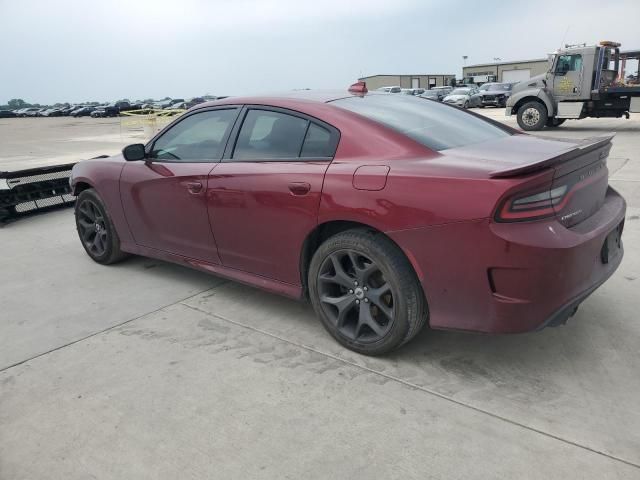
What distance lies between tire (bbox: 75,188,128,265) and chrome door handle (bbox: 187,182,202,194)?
1.29 meters

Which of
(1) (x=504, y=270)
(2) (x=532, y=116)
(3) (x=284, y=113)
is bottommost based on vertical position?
(2) (x=532, y=116)

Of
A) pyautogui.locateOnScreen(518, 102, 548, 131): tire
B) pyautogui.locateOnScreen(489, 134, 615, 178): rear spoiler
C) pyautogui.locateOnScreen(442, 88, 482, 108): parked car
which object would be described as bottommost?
pyautogui.locateOnScreen(442, 88, 482, 108): parked car

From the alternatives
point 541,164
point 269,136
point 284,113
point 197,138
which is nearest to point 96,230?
point 197,138

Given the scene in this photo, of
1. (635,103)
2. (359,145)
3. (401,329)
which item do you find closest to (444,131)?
(359,145)

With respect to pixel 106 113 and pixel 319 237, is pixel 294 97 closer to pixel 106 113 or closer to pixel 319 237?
pixel 319 237

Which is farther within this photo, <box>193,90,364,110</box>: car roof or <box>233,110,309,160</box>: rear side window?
<box>193,90,364,110</box>: car roof

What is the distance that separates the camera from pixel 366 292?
9.61 ft

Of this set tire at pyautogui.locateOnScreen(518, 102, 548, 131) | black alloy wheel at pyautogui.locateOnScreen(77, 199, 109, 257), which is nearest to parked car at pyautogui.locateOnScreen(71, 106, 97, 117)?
tire at pyautogui.locateOnScreen(518, 102, 548, 131)

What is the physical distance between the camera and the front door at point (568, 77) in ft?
49.8

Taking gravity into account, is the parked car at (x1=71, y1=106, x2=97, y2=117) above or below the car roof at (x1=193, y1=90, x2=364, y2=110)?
below

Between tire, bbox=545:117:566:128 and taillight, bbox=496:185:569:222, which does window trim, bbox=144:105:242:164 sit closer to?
taillight, bbox=496:185:569:222

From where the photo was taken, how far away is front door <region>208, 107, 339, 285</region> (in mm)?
3064

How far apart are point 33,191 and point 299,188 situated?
551 cm

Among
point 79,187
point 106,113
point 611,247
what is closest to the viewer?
point 611,247
